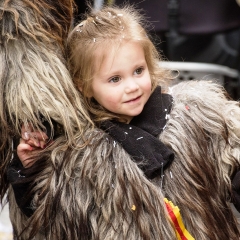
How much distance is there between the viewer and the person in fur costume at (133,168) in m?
1.79

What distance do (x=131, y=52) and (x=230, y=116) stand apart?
34cm

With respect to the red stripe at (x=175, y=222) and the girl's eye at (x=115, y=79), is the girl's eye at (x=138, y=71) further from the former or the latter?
the red stripe at (x=175, y=222)

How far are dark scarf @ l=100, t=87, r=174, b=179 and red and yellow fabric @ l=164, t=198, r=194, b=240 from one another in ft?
0.32

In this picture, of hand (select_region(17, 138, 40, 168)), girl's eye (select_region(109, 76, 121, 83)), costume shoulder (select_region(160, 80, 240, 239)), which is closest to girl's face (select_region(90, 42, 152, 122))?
girl's eye (select_region(109, 76, 121, 83))

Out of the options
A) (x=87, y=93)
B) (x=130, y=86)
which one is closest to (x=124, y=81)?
(x=130, y=86)

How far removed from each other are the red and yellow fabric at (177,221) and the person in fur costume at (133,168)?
14mm

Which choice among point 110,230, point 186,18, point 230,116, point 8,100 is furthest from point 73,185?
point 186,18

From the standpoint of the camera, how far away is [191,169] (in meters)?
1.84

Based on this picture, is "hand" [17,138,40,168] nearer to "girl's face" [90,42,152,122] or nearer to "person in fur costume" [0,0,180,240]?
"person in fur costume" [0,0,180,240]

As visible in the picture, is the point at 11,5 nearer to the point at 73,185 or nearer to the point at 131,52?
the point at 131,52

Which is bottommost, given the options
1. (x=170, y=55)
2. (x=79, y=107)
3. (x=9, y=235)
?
(x=9, y=235)

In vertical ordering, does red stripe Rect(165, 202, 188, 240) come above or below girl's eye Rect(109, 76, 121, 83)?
below

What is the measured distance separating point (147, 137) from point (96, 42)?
0.30 metres

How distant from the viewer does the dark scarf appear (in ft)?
5.95
